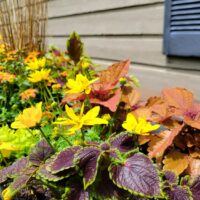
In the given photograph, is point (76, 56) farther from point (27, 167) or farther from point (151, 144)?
point (27, 167)

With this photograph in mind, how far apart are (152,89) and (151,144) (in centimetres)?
107

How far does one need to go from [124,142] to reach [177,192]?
0.68 ft

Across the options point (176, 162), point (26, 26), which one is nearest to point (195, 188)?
point (176, 162)

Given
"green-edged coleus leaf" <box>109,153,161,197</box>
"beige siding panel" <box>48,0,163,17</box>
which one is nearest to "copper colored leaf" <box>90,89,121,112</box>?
"green-edged coleus leaf" <box>109,153,161,197</box>

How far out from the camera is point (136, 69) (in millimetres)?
2588

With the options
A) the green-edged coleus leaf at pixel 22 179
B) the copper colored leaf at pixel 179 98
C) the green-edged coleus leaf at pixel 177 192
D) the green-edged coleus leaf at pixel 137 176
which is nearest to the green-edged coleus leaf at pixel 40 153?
the green-edged coleus leaf at pixel 22 179

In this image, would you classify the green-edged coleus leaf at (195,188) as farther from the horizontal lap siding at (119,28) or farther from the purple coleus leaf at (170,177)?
the horizontal lap siding at (119,28)

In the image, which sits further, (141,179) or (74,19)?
(74,19)

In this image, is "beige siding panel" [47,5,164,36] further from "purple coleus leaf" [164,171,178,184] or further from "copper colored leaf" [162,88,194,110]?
"purple coleus leaf" [164,171,178,184]

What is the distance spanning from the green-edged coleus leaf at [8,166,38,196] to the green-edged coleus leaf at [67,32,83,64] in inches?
40.0

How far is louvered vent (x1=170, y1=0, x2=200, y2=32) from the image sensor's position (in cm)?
200

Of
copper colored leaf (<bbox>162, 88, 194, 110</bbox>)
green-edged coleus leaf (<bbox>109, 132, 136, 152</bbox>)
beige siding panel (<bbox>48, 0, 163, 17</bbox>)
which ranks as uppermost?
beige siding panel (<bbox>48, 0, 163, 17</bbox>)

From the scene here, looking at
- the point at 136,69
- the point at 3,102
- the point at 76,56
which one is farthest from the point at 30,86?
the point at 136,69

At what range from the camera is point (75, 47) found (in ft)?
6.98
